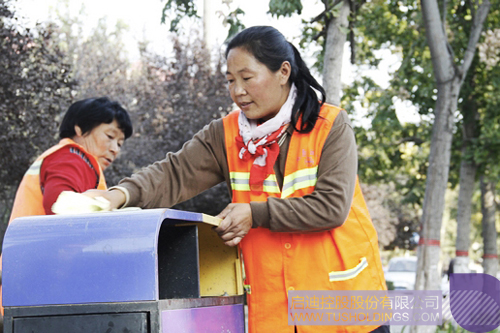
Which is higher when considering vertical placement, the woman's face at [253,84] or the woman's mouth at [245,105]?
the woman's face at [253,84]

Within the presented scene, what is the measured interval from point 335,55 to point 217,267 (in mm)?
3642

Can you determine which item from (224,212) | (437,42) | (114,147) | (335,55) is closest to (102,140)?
(114,147)

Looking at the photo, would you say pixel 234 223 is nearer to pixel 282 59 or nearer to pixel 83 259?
pixel 83 259

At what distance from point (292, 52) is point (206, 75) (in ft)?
33.1

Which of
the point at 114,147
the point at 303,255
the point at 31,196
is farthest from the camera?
the point at 114,147

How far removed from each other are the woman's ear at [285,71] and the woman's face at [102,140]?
139 centimetres

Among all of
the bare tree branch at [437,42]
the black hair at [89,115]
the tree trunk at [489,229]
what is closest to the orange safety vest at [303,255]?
the black hair at [89,115]

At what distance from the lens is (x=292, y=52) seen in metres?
2.72

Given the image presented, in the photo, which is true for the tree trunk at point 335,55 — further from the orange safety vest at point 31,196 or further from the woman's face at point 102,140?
the orange safety vest at point 31,196

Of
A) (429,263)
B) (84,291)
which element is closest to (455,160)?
(429,263)

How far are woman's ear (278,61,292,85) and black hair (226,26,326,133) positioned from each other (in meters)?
0.01

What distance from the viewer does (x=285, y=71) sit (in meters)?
2.66

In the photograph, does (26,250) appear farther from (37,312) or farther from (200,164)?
(200,164)

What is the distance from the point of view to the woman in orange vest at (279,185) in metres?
2.37
